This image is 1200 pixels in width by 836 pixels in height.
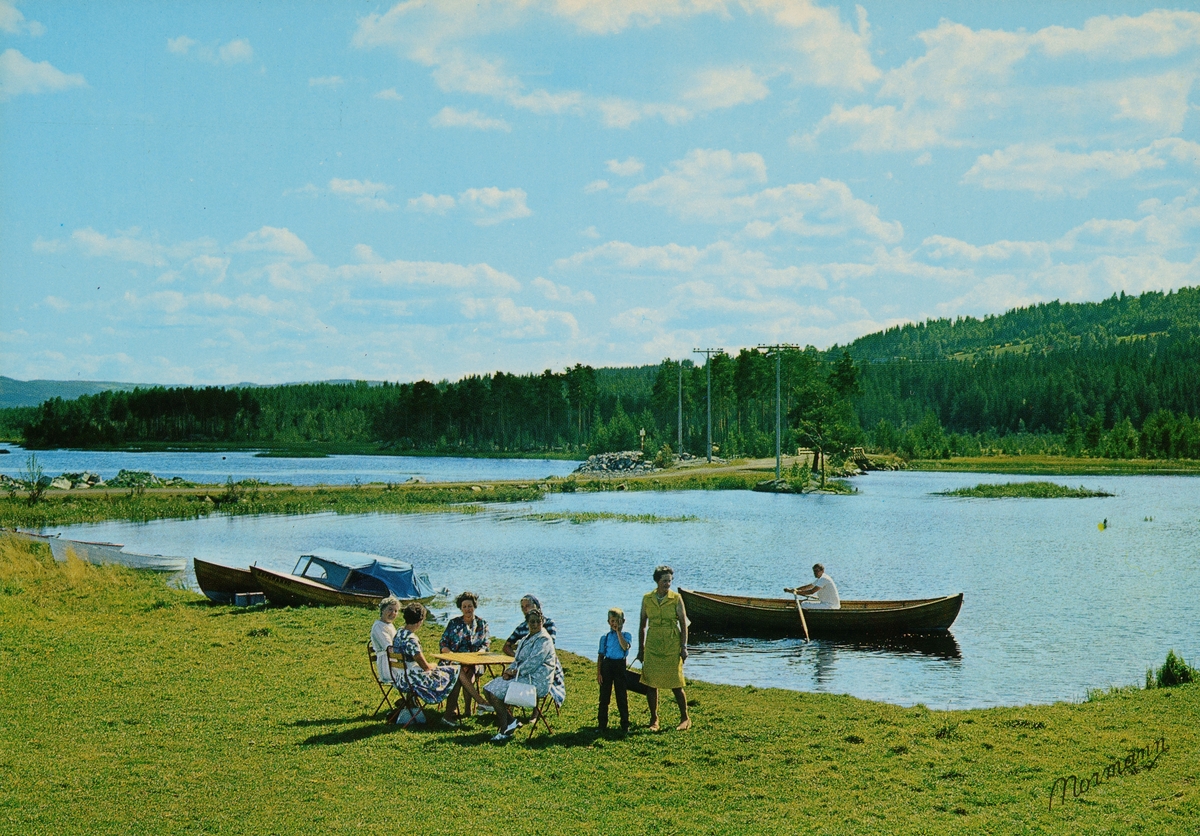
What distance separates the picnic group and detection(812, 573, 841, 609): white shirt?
1377cm

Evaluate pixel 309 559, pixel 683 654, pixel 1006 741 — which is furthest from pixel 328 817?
pixel 309 559

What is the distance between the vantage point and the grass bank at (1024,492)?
286 ft

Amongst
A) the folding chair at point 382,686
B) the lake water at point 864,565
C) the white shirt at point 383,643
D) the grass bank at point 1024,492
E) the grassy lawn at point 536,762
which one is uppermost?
the white shirt at point 383,643

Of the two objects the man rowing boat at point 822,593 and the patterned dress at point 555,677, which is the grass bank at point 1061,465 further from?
the patterned dress at point 555,677

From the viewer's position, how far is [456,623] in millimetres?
15062

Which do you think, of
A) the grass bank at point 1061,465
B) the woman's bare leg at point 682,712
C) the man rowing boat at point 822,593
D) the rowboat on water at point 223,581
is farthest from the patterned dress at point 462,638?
the grass bank at point 1061,465

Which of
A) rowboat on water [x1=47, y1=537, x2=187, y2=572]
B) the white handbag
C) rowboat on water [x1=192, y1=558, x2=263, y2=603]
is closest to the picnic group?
the white handbag

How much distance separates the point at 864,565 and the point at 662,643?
1333 inches

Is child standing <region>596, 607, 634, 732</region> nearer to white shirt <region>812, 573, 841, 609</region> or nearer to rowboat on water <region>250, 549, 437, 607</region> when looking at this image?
white shirt <region>812, 573, 841, 609</region>

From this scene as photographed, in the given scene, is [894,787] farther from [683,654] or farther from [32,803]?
[32,803]

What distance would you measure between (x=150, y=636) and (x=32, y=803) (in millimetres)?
11520

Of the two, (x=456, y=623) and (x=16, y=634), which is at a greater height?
(x=456, y=623)

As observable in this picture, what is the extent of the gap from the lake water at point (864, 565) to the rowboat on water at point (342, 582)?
8.63ft

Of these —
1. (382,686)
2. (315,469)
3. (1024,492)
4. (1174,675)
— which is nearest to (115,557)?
(382,686)
